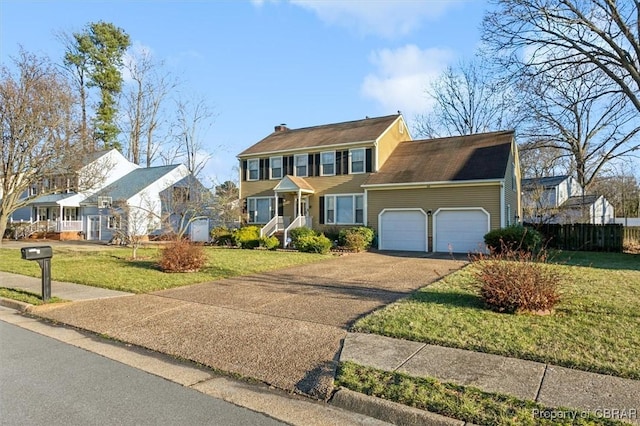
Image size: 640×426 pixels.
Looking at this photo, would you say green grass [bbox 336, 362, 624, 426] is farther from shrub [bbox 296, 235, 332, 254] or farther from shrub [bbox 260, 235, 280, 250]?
shrub [bbox 260, 235, 280, 250]

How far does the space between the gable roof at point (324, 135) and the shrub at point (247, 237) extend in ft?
19.6

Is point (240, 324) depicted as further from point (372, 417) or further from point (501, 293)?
point (501, 293)

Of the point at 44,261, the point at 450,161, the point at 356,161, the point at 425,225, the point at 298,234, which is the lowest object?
the point at 44,261

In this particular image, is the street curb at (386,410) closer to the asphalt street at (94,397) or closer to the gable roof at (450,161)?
the asphalt street at (94,397)

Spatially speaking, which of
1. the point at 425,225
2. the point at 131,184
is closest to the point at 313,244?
the point at 425,225

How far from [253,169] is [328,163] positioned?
565 centimetres

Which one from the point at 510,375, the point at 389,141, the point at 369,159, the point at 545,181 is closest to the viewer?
the point at 510,375

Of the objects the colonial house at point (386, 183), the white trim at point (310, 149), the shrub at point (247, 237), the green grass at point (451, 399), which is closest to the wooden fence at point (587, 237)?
the colonial house at point (386, 183)

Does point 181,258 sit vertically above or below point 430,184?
below

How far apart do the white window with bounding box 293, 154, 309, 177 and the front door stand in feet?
62.6

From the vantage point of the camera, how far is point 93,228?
3272 cm

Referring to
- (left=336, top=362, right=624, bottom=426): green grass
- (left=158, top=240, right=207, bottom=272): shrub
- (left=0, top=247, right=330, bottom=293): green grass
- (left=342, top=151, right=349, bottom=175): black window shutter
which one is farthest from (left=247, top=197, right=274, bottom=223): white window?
(left=336, top=362, right=624, bottom=426): green grass

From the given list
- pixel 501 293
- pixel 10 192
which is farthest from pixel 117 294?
pixel 10 192

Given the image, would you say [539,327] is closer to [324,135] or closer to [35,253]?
[35,253]
